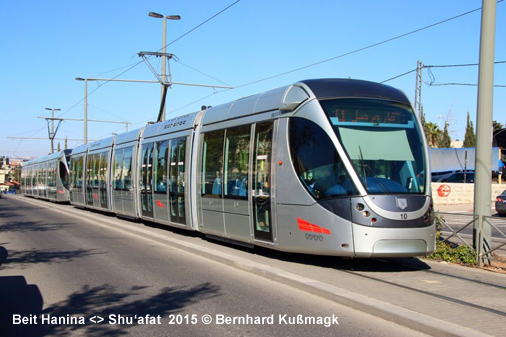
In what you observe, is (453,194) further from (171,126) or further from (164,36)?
(171,126)

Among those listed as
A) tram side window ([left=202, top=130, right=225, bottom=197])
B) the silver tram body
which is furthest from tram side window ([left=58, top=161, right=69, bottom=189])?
tram side window ([left=202, top=130, right=225, bottom=197])

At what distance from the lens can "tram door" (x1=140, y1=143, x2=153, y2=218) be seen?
16.7 m

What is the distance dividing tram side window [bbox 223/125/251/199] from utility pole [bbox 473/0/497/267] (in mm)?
4589

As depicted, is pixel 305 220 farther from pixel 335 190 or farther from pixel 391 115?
pixel 391 115

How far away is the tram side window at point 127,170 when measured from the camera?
1872cm

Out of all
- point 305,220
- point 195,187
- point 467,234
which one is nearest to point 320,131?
point 305,220

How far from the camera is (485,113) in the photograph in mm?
9898

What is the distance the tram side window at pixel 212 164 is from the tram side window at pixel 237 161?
1.18 ft

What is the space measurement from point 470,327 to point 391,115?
459cm

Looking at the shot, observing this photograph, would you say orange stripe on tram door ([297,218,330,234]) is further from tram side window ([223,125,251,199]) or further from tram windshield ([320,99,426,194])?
tram side window ([223,125,251,199])

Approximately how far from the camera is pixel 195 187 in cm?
1326

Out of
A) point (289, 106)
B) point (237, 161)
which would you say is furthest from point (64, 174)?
point (289, 106)

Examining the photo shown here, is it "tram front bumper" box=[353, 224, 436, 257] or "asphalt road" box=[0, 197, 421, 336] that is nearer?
"asphalt road" box=[0, 197, 421, 336]

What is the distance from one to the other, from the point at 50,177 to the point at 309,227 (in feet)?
101
